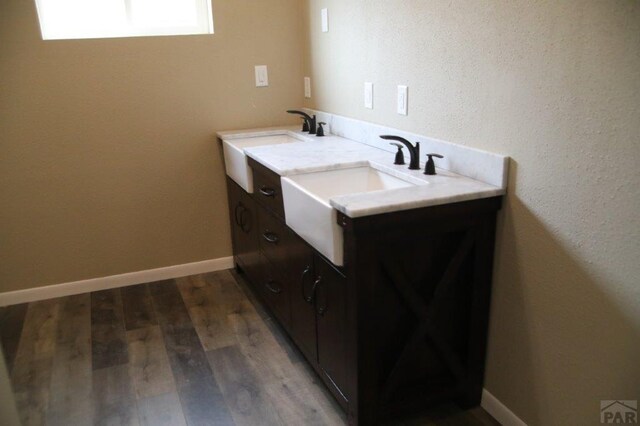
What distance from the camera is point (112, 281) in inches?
128

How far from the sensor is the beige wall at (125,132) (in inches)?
114

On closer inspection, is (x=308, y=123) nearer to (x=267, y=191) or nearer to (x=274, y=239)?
(x=267, y=191)

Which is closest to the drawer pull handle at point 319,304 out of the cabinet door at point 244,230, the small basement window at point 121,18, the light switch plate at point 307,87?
the cabinet door at point 244,230

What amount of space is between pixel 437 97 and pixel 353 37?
0.81 m

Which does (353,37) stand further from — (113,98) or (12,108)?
(12,108)

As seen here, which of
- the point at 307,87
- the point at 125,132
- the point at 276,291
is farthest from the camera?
the point at 307,87

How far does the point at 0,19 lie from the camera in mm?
2719

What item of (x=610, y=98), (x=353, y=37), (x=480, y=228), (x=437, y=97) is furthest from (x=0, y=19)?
(x=610, y=98)

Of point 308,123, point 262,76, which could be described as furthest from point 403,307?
point 262,76

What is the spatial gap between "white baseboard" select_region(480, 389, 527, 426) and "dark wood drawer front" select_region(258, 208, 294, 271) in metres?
0.98

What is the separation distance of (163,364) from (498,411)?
4.85 feet

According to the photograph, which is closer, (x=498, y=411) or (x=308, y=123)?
(x=498, y=411)

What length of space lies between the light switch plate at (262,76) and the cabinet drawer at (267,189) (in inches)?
33.4

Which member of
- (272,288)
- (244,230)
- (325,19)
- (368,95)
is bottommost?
(272,288)
